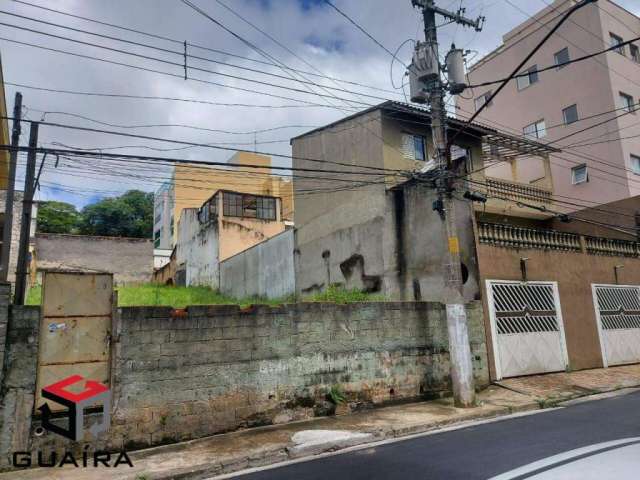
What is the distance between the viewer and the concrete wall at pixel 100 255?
89.7 ft

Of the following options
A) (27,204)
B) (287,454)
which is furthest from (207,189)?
(287,454)

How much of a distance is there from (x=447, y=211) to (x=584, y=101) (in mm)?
16419

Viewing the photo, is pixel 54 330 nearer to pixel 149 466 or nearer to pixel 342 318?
pixel 149 466

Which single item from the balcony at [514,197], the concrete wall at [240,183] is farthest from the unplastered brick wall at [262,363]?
the concrete wall at [240,183]

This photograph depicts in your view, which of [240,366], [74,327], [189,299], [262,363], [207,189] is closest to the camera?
[74,327]

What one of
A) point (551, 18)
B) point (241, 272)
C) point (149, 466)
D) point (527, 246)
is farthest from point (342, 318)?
point (551, 18)

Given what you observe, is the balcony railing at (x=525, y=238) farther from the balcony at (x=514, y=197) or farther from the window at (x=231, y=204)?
the window at (x=231, y=204)

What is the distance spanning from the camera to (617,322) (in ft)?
47.1

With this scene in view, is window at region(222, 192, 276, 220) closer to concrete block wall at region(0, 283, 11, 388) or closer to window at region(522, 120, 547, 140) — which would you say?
window at region(522, 120, 547, 140)

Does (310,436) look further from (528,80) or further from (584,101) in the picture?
(528,80)

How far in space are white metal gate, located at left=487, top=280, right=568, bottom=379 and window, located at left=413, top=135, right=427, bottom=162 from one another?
6.07 meters

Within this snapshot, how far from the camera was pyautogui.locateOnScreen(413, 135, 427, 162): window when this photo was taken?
16.5 m

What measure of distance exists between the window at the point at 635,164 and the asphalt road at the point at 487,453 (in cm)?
1645

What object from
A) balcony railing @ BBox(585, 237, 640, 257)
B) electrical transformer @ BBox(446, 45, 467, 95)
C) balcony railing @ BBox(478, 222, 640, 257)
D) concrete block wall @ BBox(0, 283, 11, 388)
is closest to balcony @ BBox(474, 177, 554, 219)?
balcony railing @ BBox(585, 237, 640, 257)
